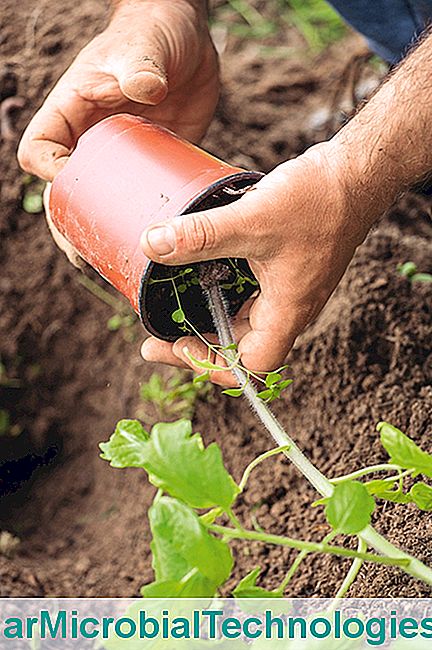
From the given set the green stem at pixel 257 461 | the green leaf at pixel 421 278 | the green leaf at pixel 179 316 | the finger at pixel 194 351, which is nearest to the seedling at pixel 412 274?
the green leaf at pixel 421 278

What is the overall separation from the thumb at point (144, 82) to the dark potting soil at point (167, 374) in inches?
22.0

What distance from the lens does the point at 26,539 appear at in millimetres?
1961

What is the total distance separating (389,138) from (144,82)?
391mm

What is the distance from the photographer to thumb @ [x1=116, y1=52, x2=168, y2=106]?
1415mm

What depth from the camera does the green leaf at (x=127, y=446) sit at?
958 millimetres

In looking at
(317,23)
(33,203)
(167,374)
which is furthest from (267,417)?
(317,23)

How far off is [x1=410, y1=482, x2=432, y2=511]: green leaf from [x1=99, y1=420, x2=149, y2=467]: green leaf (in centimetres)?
30

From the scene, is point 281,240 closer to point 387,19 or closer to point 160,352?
point 160,352

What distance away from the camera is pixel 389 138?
127 cm

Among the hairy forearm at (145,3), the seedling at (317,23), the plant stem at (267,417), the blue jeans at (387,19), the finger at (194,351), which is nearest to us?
the plant stem at (267,417)

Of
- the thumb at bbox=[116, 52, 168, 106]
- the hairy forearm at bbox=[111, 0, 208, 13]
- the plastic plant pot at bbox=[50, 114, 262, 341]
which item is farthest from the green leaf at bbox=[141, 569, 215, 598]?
the hairy forearm at bbox=[111, 0, 208, 13]

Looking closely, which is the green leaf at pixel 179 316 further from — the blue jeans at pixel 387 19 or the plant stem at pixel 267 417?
the blue jeans at pixel 387 19

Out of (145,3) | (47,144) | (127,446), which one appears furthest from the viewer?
(145,3)

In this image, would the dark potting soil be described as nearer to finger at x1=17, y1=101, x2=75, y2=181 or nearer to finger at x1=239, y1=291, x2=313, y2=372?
finger at x1=239, y1=291, x2=313, y2=372
